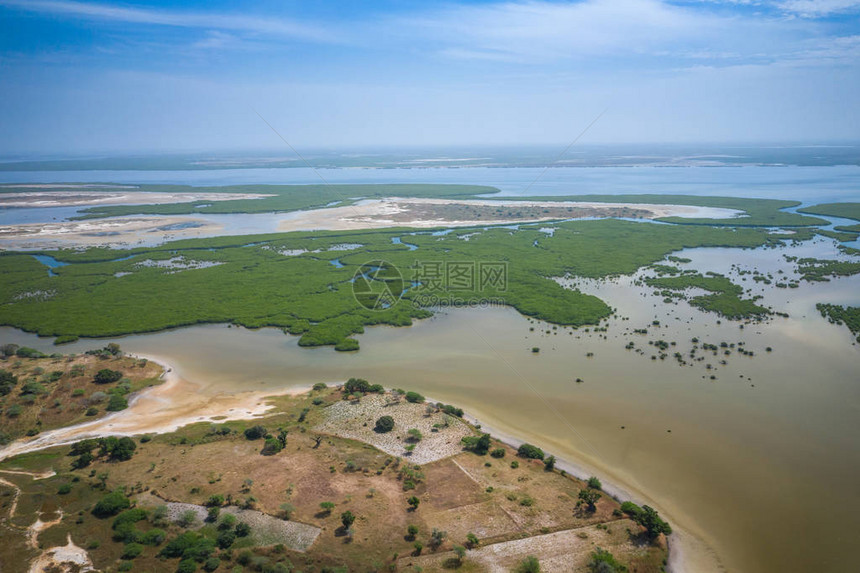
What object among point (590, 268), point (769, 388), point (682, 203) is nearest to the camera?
point (769, 388)

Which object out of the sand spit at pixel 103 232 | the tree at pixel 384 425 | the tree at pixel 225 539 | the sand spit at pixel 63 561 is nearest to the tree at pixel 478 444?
the tree at pixel 384 425

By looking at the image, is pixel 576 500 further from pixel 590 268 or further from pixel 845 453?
pixel 590 268

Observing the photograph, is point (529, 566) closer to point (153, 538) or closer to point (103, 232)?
point (153, 538)

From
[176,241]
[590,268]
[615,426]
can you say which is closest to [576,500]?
[615,426]

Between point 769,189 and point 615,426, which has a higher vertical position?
point 769,189

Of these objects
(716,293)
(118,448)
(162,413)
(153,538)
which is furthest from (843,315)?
(118,448)
